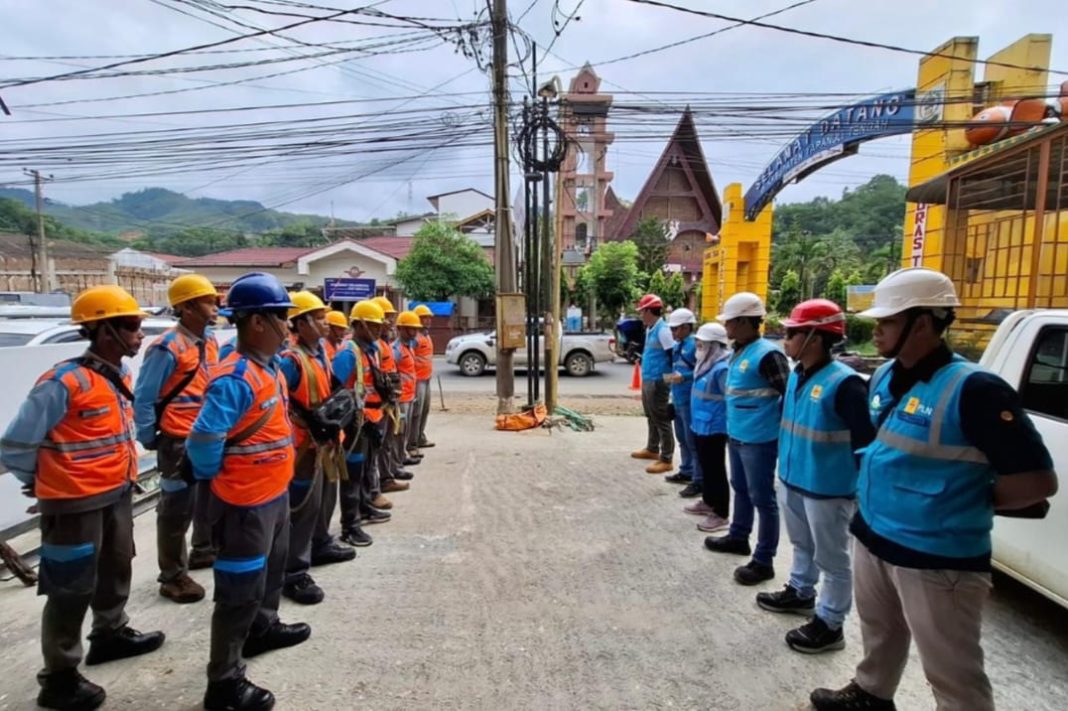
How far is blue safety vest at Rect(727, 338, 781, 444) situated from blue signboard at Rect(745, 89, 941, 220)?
7.70 metres

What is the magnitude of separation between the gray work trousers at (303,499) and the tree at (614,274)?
18.9 m

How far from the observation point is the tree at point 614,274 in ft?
69.9

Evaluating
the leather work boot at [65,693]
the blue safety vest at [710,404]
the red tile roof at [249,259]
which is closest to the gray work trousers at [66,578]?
the leather work boot at [65,693]

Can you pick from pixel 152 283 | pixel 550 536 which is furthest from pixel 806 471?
pixel 152 283

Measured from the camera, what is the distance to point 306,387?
312 centimetres

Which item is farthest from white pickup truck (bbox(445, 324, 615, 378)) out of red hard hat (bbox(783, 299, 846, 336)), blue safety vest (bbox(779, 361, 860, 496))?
A: blue safety vest (bbox(779, 361, 860, 496))

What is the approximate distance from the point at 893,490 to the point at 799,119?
10373mm

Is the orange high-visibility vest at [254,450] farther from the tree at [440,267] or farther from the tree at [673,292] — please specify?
the tree at [673,292]

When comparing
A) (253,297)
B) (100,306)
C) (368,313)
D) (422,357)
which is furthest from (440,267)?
(253,297)

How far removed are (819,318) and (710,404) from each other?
1.60 metres

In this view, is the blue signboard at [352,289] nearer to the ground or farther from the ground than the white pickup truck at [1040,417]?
farther from the ground

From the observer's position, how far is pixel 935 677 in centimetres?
189

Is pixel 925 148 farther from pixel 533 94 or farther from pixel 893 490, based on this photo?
pixel 893 490

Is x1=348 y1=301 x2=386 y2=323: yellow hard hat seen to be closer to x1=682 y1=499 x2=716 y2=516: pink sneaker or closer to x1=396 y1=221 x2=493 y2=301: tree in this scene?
x1=682 y1=499 x2=716 y2=516: pink sneaker
